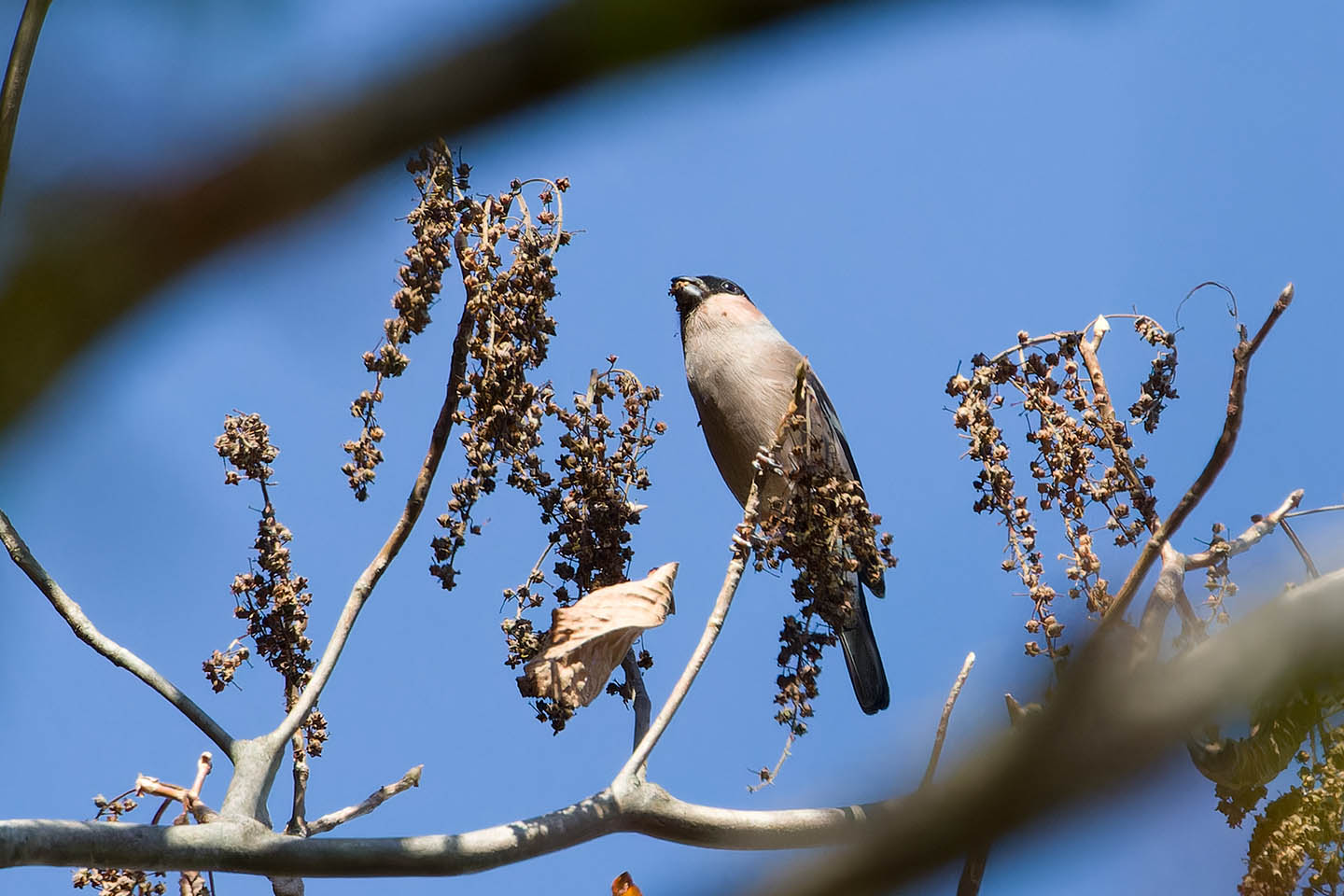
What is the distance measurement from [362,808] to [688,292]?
4.54 m

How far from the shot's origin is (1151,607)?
3283 mm

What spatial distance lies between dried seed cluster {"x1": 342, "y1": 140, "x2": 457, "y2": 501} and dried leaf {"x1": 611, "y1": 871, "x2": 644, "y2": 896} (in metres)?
1.15

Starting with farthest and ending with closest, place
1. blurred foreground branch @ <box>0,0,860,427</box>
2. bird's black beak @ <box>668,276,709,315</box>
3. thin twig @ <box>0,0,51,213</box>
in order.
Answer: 1. bird's black beak @ <box>668,276,709,315</box>
2. thin twig @ <box>0,0,51,213</box>
3. blurred foreground branch @ <box>0,0,860,427</box>

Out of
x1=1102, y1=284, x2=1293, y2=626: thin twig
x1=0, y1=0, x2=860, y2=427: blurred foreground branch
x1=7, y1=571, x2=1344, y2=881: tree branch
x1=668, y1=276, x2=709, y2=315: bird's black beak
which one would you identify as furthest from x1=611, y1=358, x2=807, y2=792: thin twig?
x1=668, y1=276, x2=709, y2=315: bird's black beak

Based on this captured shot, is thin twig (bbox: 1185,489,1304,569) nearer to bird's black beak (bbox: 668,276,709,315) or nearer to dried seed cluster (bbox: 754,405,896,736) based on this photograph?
dried seed cluster (bbox: 754,405,896,736)

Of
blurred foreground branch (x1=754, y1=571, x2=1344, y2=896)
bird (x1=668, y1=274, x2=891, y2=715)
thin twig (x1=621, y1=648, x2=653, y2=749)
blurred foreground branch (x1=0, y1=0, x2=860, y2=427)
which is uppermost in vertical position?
bird (x1=668, y1=274, x2=891, y2=715)

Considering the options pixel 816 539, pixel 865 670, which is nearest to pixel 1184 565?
pixel 816 539

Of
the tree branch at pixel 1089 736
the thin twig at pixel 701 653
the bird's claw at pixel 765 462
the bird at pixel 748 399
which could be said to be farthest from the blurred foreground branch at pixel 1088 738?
the bird at pixel 748 399

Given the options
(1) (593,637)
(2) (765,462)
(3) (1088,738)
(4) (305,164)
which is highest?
(2) (765,462)

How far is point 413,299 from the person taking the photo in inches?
123

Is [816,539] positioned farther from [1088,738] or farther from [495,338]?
[1088,738]

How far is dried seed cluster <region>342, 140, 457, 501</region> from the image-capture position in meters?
3.05

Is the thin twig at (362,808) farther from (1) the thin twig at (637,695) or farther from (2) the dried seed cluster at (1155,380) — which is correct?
(2) the dried seed cluster at (1155,380)

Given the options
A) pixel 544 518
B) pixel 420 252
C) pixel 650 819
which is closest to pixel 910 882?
pixel 650 819
